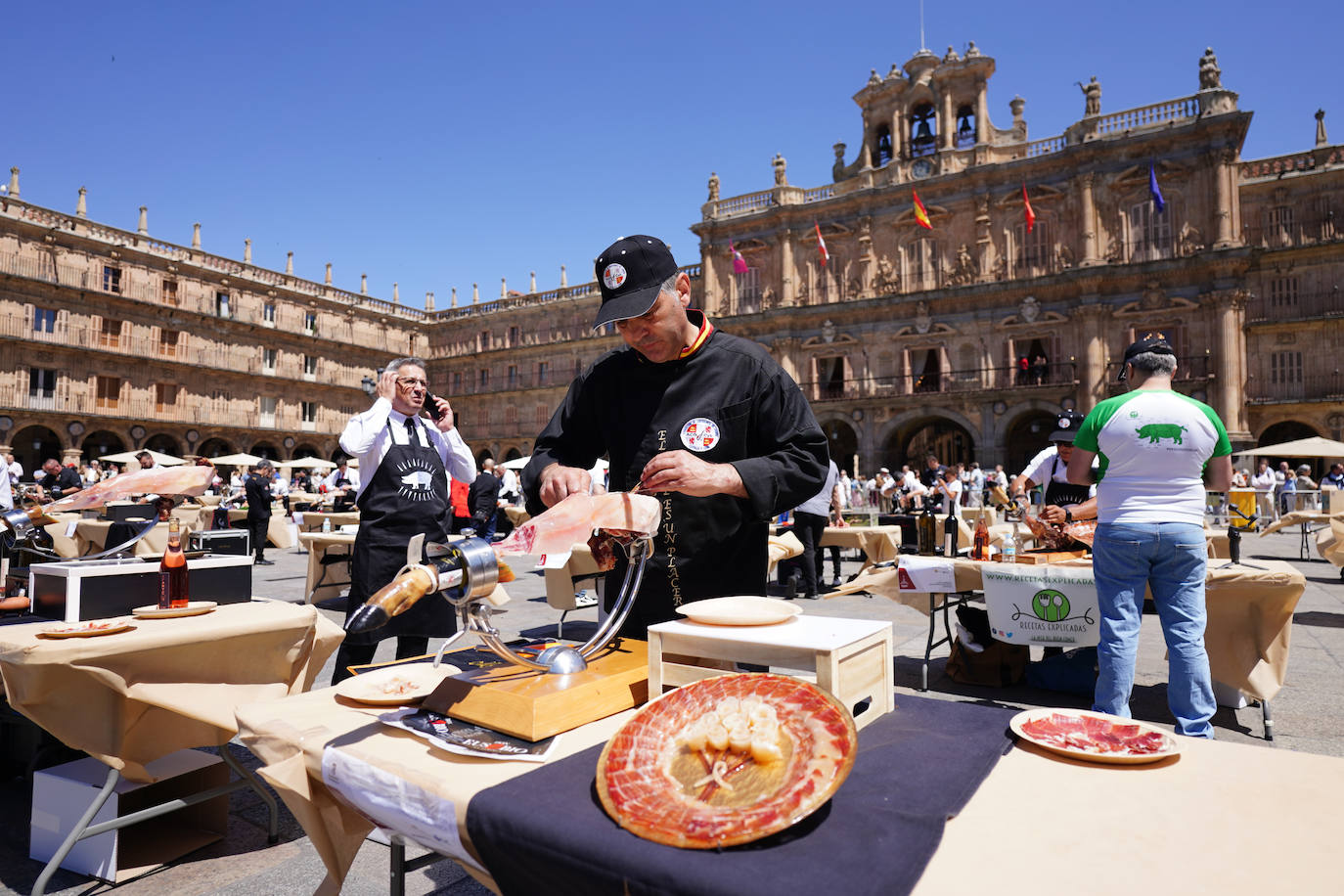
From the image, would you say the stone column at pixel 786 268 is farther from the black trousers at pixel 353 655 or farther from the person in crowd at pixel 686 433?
the person in crowd at pixel 686 433

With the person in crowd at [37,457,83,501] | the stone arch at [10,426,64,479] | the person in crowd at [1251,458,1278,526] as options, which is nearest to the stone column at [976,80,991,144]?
the person in crowd at [1251,458,1278,526]

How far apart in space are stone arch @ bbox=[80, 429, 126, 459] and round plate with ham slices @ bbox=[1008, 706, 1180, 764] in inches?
1544

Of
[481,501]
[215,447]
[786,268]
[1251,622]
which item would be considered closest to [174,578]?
[1251,622]

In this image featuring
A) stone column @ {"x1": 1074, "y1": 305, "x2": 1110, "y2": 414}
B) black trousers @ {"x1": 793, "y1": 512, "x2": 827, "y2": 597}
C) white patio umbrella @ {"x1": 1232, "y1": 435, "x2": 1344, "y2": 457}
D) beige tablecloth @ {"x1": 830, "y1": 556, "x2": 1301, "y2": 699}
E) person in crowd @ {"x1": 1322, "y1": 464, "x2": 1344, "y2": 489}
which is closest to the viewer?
beige tablecloth @ {"x1": 830, "y1": 556, "x2": 1301, "y2": 699}

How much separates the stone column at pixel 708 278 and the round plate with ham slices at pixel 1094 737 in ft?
102

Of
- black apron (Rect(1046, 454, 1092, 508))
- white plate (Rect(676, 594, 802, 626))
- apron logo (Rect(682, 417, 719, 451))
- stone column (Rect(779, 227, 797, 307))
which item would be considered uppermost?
stone column (Rect(779, 227, 797, 307))

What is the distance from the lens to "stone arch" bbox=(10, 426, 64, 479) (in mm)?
31125

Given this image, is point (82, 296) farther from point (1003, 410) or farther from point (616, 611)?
point (616, 611)

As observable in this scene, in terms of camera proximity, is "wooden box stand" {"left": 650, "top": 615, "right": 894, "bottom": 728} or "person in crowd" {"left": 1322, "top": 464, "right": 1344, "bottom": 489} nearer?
"wooden box stand" {"left": 650, "top": 615, "right": 894, "bottom": 728}

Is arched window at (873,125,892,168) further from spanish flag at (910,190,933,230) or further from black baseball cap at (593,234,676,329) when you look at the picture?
black baseball cap at (593,234,676,329)

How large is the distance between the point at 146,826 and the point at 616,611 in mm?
2463

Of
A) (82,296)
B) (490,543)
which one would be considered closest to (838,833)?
(490,543)

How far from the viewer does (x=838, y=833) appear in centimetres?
103

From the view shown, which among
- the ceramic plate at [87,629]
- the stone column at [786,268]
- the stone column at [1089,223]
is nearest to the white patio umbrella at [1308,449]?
the stone column at [1089,223]
